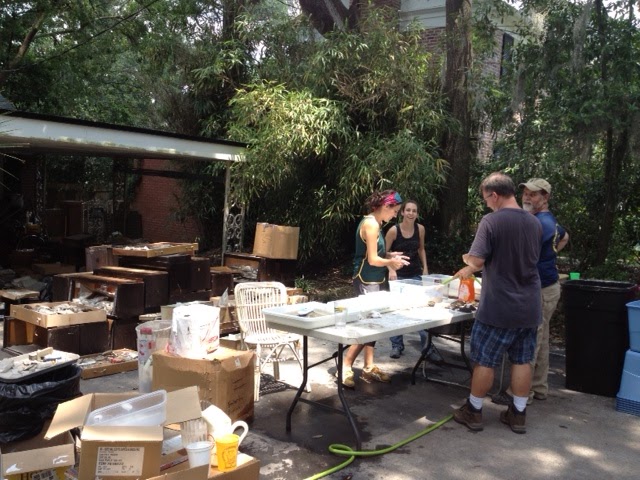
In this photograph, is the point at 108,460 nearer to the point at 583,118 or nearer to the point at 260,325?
the point at 260,325

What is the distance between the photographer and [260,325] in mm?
5500

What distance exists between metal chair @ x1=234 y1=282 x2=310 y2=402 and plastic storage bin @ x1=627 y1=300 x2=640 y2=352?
2.71 metres

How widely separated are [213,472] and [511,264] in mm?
2435

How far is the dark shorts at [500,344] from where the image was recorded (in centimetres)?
436

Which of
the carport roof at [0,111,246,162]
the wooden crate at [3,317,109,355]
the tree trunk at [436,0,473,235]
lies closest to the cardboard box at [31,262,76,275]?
the carport roof at [0,111,246,162]

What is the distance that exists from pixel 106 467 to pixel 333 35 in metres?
8.67

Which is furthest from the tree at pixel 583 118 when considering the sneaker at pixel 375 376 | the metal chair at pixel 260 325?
the metal chair at pixel 260 325

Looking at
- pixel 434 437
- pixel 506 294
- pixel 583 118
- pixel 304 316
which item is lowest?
pixel 434 437

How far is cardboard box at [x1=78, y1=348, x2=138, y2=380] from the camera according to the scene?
560cm

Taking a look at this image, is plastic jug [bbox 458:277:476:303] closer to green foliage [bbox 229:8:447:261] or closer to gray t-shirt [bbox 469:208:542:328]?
gray t-shirt [bbox 469:208:542:328]

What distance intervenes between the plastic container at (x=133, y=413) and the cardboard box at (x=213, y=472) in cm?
25

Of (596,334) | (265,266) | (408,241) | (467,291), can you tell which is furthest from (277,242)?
(596,334)

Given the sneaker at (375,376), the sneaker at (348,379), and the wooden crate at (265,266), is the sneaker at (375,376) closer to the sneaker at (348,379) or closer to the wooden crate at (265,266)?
the sneaker at (348,379)

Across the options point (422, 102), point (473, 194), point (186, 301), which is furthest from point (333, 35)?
point (186, 301)
